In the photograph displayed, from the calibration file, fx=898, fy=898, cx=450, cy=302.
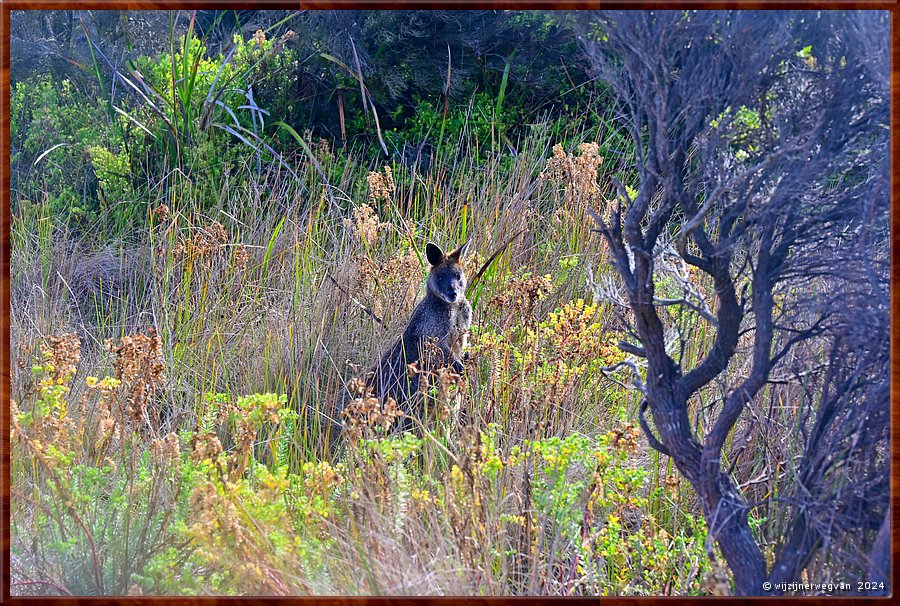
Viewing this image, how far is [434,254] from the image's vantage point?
537cm

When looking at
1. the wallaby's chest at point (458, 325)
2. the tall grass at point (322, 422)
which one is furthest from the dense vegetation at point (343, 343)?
the wallaby's chest at point (458, 325)

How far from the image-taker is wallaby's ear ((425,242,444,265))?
5.27 meters

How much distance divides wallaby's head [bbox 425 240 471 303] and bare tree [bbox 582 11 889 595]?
2.21 m

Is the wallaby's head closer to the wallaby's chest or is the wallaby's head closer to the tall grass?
the wallaby's chest

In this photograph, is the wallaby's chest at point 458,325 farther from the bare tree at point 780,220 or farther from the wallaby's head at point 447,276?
the bare tree at point 780,220

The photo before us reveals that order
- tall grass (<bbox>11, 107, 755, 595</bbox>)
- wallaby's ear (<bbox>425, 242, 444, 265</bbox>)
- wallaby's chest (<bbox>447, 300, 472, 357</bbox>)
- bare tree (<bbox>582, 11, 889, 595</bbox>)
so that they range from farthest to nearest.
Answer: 1. wallaby's chest (<bbox>447, 300, 472, 357</bbox>)
2. wallaby's ear (<bbox>425, 242, 444, 265</bbox>)
3. tall grass (<bbox>11, 107, 755, 595</bbox>)
4. bare tree (<bbox>582, 11, 889, 595</bbox>)

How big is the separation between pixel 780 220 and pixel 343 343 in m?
3.20

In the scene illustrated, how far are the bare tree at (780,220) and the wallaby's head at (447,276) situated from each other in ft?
7.24

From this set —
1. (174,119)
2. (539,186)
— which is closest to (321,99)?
(174,119)

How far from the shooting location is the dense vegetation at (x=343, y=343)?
3.29 meters

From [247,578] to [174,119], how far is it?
515 centimetres

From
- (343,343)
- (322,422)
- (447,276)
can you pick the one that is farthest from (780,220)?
(343,343)

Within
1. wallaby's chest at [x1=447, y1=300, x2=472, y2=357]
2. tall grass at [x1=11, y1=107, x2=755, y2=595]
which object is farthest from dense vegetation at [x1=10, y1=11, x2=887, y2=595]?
wallaby's chest at [x1=447, y1=300, x2=472, y2=357]

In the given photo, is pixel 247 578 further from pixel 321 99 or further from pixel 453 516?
pixel 321 99
